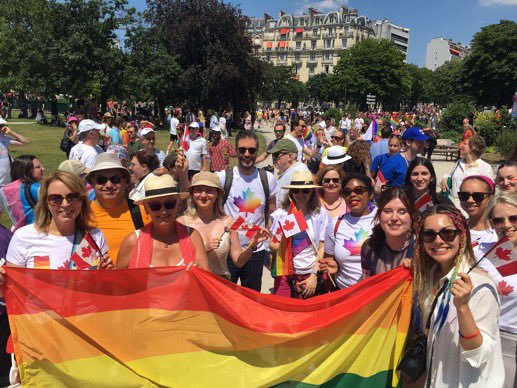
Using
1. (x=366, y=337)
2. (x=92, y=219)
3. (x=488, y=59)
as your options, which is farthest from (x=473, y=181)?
(x=488, y=59)

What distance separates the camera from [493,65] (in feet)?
184

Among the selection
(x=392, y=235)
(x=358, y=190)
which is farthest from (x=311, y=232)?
(x=392, y=235)

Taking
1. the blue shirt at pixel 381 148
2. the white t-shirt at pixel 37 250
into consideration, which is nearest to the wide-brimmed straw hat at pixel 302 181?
the white t-shirt at pixel 37 250

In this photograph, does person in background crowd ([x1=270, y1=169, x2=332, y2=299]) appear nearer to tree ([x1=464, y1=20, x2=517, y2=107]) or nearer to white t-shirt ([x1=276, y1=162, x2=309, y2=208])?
white t-shirt ([x1=276, y1=162, x2=309, y2=208])

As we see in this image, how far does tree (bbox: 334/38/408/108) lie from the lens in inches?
3290

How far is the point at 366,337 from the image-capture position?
3.12 metres

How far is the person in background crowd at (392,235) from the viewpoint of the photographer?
11.0ft

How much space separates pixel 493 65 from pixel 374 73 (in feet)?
96.7

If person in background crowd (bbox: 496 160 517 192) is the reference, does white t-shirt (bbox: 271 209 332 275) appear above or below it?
below

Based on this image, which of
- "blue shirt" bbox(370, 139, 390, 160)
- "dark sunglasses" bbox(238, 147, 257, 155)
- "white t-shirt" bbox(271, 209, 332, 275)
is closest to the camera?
"white t-shirt" bbox(271, 209, 332, 275)

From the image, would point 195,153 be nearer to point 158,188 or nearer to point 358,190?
point 358,190

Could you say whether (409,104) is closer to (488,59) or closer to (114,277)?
(488,59)

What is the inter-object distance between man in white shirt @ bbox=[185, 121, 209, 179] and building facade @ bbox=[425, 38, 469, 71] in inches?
7674

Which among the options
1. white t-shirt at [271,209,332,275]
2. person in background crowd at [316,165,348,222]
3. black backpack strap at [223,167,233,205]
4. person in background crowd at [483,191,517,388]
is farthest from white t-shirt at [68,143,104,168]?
person in background crowd at [483,191,517,388]
